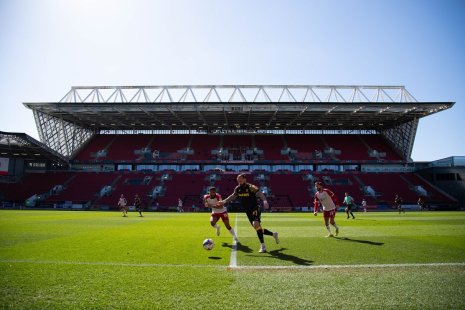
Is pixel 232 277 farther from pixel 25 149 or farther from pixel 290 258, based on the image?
pixel 25 149

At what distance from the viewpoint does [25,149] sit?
47.6 m

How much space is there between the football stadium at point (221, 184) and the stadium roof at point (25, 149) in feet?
0.77

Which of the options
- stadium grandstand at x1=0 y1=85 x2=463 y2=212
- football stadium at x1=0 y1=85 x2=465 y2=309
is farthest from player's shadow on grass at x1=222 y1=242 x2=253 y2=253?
stadium grandstand at x1=0 y1=85 x2=463 y2=212

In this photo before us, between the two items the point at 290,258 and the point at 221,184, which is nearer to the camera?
the point at 290,258

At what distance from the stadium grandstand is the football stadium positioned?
0.28m

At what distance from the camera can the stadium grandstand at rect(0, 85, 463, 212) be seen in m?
46.1

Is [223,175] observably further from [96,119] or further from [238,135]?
[96,119]

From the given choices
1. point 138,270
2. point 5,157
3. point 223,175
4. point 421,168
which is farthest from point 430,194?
point 5,157

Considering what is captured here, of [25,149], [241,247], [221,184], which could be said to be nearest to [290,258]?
[241,247]

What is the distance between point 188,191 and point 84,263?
41095 mm

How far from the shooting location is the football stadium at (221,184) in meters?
6.50

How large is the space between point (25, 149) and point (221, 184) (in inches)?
1308

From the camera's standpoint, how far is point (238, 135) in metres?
61.2

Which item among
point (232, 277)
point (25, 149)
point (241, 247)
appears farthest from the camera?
point (25, 149)
